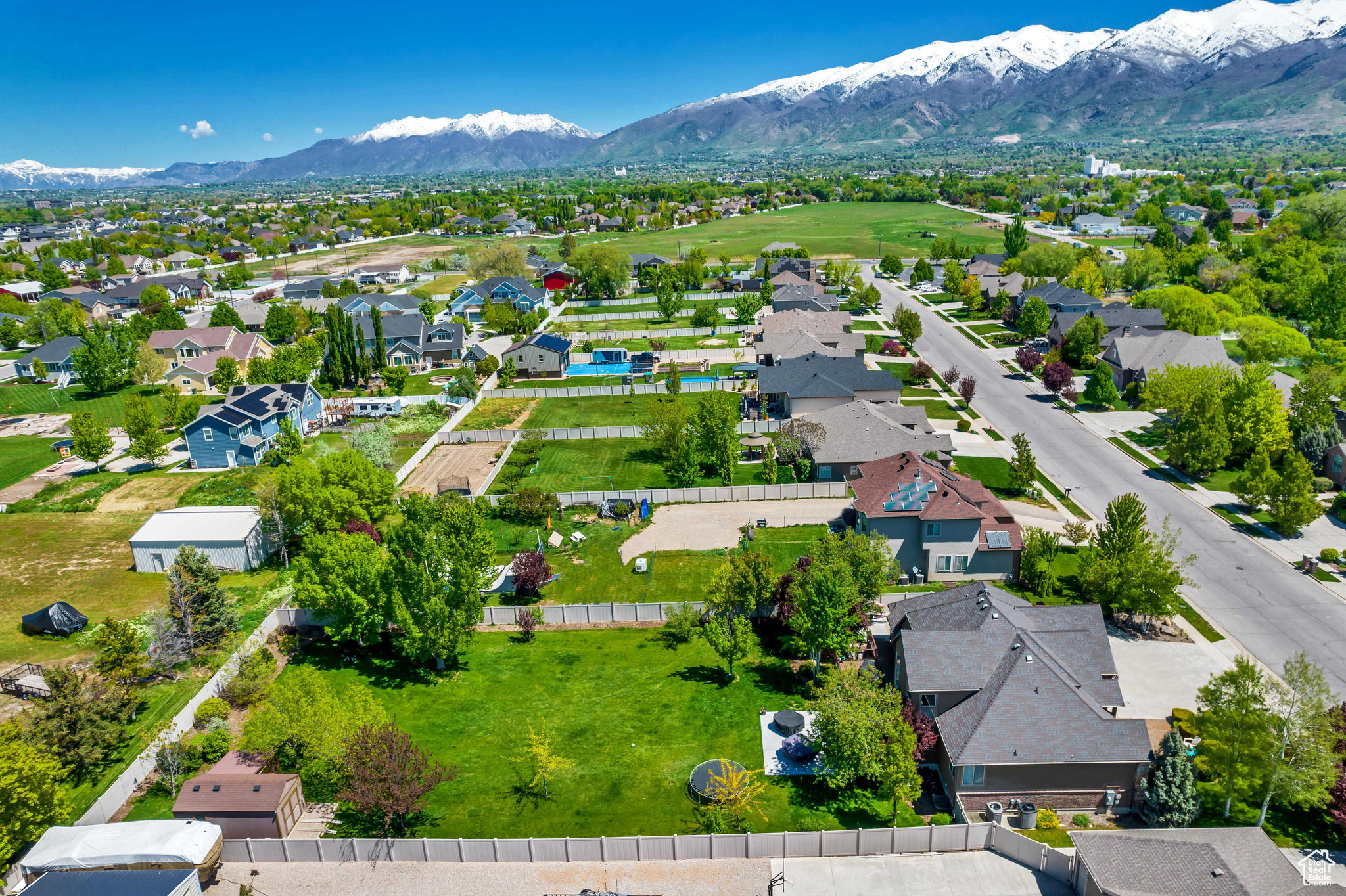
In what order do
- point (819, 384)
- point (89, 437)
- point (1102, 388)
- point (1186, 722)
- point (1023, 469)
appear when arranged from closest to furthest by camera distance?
1. point (1186, 722)
2. point (1023, 469)
3. point (89, 437)
4. point (819, 384)
5. point (1102, 388)

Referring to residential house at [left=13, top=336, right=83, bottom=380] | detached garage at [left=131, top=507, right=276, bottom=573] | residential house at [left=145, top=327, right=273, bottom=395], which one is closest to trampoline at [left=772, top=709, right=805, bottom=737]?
detached garage at [left=131, top=507, right=276, bottom=573]

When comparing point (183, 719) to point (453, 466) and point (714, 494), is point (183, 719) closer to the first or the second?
point (453, 466)

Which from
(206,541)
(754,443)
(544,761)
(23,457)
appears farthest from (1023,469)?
(23,457)

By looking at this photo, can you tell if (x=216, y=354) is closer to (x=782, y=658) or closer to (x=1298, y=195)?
(x=782, y=658)

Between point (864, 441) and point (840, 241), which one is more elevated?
point (840, 241)

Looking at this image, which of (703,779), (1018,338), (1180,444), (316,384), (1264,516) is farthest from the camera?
(1018,338)

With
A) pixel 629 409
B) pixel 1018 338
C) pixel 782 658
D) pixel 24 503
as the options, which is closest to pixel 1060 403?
pixel 1018 338

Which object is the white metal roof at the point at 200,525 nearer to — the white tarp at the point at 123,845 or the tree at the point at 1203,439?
the white tarp at the point at 123,845
